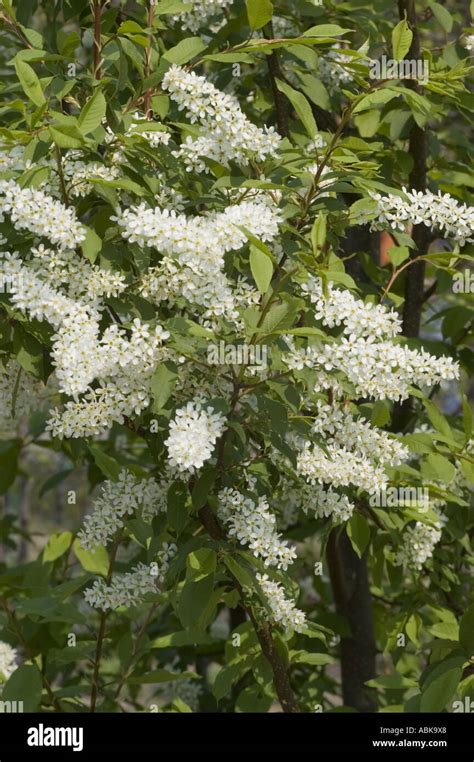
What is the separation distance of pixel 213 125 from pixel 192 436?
2.13 feet

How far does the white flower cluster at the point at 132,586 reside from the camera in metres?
2.15

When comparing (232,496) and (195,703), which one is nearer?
(232,496)

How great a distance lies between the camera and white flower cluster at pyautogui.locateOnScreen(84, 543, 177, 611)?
2.15 m

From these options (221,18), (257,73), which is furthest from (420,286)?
(221,18)

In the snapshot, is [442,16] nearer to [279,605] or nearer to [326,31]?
[326,31]

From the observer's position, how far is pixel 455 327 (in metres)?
2.88

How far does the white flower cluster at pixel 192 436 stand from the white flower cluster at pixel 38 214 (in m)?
0.38

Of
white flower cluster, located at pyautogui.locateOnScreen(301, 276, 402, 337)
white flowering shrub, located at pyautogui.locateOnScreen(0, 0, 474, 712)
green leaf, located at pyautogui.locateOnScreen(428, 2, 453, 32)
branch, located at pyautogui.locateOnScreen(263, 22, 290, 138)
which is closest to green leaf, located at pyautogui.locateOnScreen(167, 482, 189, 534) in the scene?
white flowering shrub, located at pyautogui.locateOnScreen(0, 0, 474, 712)

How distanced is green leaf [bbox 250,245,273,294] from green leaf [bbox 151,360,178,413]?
0.69 feet

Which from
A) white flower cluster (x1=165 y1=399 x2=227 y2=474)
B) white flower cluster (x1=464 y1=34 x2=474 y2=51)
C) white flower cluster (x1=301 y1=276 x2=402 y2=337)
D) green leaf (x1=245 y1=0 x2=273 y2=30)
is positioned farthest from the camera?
white flower cluster (x1=464 y1=34 x2=474 y2=51)

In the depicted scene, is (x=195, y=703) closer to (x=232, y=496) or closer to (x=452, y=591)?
(x=452, y=591)

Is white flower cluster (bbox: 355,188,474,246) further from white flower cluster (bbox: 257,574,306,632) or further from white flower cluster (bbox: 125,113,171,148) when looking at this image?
white flower cluster (bbox: 257,574,306,632)

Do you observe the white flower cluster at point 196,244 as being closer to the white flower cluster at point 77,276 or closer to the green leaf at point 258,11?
the white flower cluster at point 77,276

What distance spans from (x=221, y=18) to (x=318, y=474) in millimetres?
1587
